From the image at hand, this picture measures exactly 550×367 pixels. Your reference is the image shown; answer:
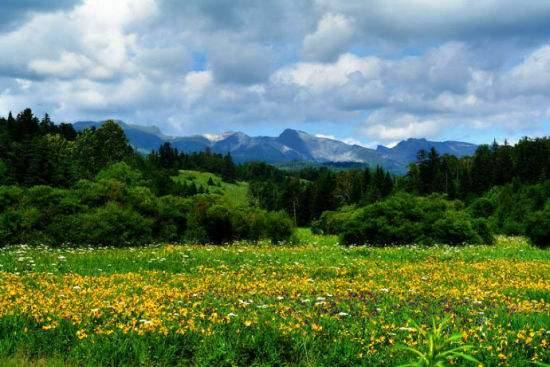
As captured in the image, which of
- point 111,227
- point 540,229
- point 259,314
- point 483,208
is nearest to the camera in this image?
point 259,314

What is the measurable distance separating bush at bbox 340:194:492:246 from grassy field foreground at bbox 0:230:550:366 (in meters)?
13.3

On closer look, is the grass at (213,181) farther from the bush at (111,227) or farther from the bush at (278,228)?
the bush at (111,227)

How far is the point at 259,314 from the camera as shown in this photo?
916cm

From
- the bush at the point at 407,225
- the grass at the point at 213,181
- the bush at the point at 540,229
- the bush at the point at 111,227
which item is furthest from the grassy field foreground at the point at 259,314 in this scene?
the grass at the point at 213,181

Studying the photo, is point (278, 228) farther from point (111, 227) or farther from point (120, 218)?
point (111, 227)

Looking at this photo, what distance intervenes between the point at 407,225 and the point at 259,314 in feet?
69.4

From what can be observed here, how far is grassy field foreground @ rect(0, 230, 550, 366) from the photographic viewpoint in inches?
295

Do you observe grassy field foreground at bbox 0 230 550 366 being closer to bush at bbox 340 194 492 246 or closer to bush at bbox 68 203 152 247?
bush at bbox 68 203 152 247

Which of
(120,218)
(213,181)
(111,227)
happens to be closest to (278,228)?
(120,218)

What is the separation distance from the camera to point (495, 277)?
1445cm

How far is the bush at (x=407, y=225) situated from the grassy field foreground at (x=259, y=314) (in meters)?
13.3

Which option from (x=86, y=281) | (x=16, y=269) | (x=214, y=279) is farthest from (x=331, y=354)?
(x=16, y=269)

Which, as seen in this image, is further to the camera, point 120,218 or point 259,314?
point 120,218

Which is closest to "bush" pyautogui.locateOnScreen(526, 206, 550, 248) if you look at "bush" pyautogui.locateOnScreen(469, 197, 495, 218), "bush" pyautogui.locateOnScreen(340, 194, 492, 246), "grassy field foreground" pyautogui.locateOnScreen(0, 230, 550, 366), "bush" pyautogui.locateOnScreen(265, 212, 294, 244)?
"bush" pyautogui.locateOnScreen(340, 194, 492, 246)
